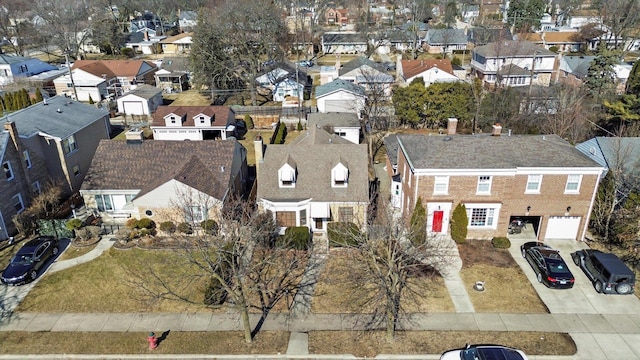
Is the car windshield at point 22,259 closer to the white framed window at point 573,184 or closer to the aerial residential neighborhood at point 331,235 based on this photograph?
the aerial residential neighborhood at point 331,235

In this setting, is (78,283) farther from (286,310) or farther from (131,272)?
(286,310)

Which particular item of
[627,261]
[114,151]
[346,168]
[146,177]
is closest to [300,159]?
[346,168]

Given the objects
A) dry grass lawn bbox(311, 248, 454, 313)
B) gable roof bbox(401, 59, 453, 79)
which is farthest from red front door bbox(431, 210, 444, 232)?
gable roof bbox(401, 59, 453, 79)

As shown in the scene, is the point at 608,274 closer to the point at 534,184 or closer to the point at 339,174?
the point at 534,184

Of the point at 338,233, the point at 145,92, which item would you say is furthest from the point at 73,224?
the point at 145,92

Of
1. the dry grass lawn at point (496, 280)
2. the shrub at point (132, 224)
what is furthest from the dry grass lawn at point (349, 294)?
the shrub at point (132, 224)

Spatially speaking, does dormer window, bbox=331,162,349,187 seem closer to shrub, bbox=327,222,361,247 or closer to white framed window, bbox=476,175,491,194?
shrub, bbox=327,222,361,247
